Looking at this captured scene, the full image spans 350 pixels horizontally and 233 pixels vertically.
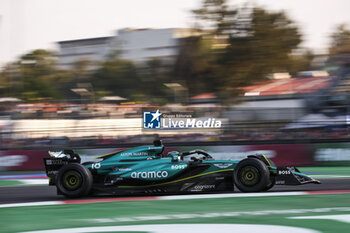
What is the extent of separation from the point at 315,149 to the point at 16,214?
33.9 feet

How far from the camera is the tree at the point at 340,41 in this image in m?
35.2

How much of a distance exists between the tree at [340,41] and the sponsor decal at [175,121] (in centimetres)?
2146

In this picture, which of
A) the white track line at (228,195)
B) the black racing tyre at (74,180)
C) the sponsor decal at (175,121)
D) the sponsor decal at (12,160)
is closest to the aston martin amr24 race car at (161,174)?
the black racing tyre at (74,180)

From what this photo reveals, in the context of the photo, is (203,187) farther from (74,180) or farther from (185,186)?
(74,180)

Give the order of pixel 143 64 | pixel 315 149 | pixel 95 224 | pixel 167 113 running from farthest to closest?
pixel 143 64, pixel 167 113, pixel 315 149, pixel 95 224

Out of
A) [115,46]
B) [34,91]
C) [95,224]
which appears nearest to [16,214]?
[95,224]

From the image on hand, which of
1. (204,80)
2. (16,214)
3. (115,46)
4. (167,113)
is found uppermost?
(115,46)

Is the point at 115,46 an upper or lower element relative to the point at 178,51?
upper

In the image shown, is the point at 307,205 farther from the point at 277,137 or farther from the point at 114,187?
the point at 277,137

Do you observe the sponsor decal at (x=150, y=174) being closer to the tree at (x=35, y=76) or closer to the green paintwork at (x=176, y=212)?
the green paintwork at (x=176, y=212)

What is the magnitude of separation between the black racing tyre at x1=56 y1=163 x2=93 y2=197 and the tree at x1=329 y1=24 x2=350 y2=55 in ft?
97.4

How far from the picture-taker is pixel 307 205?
19.8 ft

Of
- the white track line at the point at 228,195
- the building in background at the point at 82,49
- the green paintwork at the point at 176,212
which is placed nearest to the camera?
the green paintwork at the point at 176,212

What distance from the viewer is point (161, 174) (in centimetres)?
730
